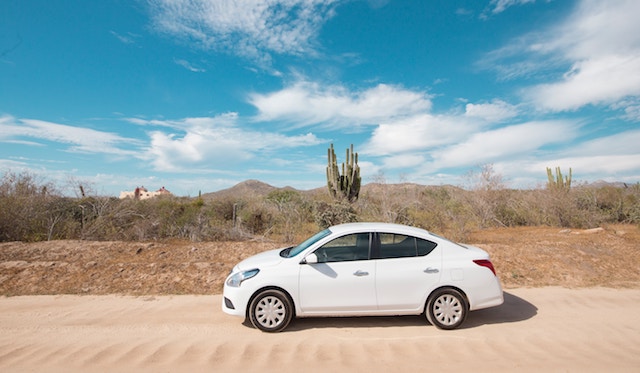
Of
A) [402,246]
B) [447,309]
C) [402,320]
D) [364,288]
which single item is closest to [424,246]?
[402,246]

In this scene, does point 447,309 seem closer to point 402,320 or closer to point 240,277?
point 402,320

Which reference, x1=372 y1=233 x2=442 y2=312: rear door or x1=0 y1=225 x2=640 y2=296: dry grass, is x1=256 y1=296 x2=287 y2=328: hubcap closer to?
x1=372 y1=233 x2=442 y2=312: rear door

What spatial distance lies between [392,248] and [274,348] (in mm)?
2242

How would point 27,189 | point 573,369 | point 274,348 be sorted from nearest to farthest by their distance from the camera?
point 573,369, point 274,348, point 27,189

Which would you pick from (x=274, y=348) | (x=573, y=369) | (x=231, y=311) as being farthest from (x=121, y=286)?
(x=573, y=369)

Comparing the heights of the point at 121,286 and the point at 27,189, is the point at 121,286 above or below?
below

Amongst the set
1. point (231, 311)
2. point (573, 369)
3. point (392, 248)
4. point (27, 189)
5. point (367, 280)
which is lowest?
point (573, 369)

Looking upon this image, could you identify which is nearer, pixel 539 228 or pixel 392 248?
pixel 392 248

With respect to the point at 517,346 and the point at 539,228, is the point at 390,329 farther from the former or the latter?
the point at 539,228

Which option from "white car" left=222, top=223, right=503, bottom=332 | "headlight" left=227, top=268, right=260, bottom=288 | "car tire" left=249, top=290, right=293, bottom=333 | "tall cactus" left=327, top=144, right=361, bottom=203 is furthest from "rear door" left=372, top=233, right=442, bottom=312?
"tall cactus" left=327, top=144, right=361, bottom=203

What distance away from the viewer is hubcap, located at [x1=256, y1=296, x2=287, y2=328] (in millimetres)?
4977

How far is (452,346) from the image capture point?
450cm

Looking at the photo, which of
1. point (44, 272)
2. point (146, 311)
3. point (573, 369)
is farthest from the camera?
point (44, 272)

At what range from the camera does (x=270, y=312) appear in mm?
4992
